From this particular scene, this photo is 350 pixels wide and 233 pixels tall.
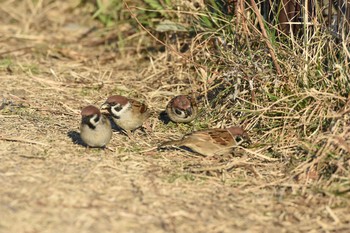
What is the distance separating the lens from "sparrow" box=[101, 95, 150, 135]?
6.61 m

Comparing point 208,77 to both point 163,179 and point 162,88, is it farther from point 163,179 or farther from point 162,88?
point 163,179

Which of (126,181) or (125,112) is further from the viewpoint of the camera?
(125,112)

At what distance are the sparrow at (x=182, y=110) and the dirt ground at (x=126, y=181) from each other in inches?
5.4

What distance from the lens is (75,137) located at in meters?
6.45

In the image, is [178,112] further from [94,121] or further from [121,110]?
[94,121]

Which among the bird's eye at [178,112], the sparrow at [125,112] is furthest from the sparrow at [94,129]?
the bird's eye at [178,112]

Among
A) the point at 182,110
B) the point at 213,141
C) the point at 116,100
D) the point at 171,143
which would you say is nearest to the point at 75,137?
the point at 116,100

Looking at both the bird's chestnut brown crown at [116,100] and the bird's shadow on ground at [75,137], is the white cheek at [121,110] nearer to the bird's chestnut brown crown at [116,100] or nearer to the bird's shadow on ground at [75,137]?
the bird's chestnut brown crown at [116,100]

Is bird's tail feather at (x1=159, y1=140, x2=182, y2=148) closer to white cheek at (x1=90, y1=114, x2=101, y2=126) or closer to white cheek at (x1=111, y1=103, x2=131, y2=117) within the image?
white cheek at (x1=90, y1=114, x2=101, y2=126)

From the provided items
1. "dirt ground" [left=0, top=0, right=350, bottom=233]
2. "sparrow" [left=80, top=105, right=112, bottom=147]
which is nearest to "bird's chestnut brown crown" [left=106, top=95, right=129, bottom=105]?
"dirt ground" [left=0, top=0, right=350, bottom=233]

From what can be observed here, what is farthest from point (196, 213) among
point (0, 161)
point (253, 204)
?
point (0, 161)

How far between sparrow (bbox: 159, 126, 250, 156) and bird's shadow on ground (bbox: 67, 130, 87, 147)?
2.43 feet

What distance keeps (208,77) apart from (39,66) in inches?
103

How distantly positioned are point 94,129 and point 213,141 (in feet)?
3.46
